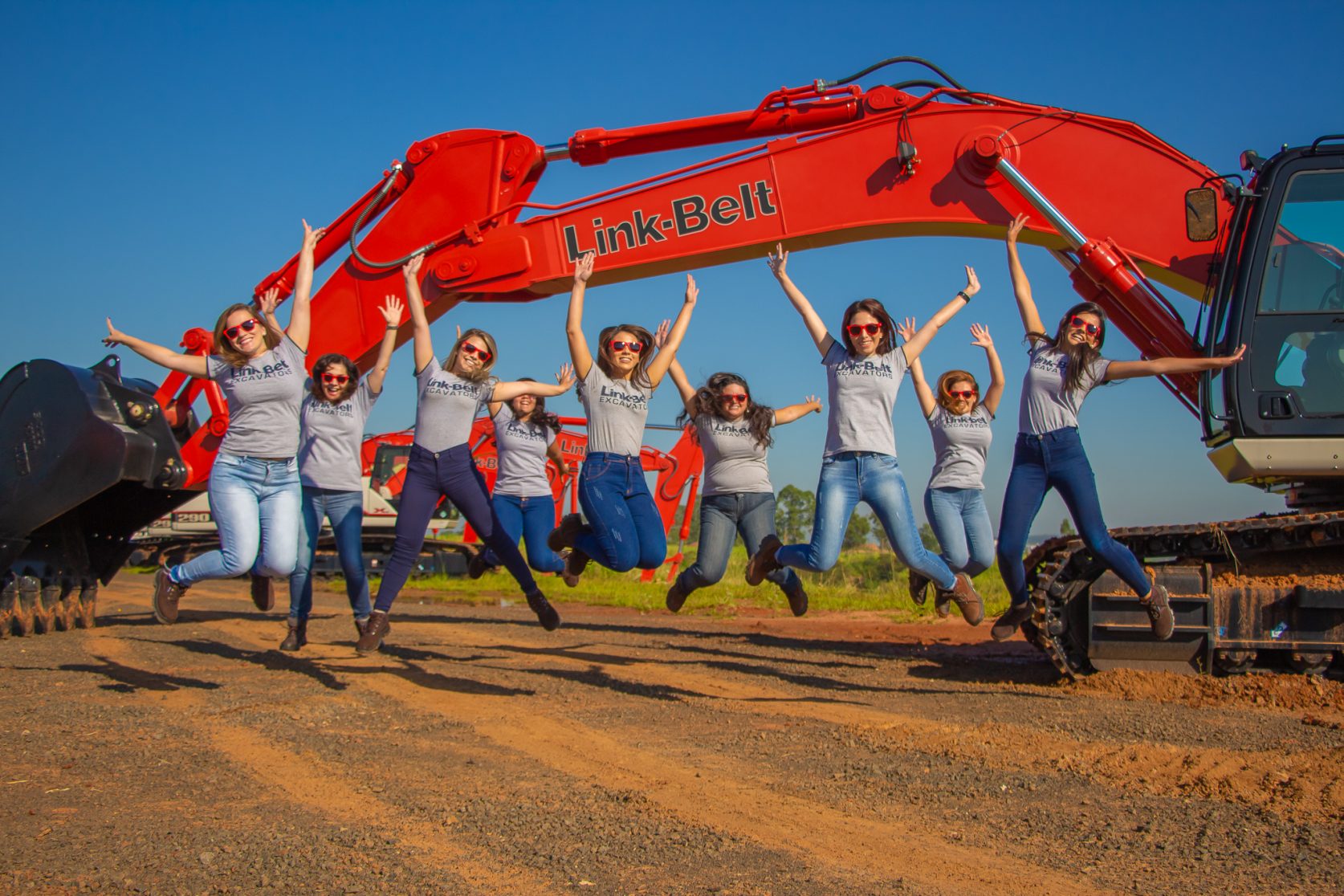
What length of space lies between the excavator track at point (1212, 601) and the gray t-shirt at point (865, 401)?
1.97m

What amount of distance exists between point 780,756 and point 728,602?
499 inches

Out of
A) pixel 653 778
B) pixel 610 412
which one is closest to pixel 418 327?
pixel 610 412

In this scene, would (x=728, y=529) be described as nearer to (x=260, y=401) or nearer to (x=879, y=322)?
(x=879, y=322)

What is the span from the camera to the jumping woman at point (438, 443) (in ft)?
25.1

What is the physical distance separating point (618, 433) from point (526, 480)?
2.44 m

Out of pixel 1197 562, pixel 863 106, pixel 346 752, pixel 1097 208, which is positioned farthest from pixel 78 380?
pixel 1197 562

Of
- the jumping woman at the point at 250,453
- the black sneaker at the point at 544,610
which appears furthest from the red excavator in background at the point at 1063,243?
the black sneaker at the point at 544,610

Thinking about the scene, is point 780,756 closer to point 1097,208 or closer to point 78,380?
point 1097,208

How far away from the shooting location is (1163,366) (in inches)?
275

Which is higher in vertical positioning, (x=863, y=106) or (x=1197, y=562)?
(x=863, y=106)

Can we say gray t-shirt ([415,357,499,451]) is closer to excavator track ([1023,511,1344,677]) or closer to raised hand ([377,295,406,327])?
raised hand ([377,295,406,327])

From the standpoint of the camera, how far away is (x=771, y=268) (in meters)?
7.64

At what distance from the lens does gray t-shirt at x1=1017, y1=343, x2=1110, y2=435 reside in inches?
280

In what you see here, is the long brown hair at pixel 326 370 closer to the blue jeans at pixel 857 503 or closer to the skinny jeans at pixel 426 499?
the skinny jeans at pixel 426 499
